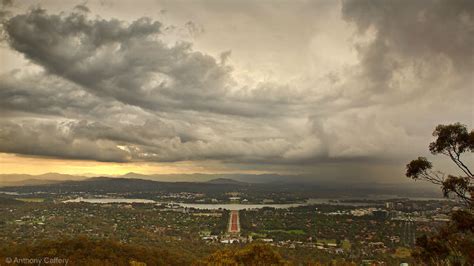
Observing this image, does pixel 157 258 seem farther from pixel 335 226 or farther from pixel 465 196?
pixel 335 226

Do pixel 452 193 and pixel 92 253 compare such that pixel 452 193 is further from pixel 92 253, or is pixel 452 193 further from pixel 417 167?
pixel 92 253

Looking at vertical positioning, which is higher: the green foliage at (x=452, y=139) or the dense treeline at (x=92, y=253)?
the green foliage at (x=452, y=139)

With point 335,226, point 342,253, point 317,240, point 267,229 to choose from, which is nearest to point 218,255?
point 342,253

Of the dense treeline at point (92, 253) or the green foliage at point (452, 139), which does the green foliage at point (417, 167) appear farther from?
the dense treeline at point (92, 253)

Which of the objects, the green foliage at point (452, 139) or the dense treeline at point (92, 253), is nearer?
the green foliage at point (452, 139)

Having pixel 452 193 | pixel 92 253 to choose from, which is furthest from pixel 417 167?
pixel 92 253

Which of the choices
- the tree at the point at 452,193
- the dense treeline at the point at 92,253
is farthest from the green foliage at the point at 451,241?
the dense treeline at the point at 92,253

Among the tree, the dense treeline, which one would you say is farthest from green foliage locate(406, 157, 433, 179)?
the dense treeline

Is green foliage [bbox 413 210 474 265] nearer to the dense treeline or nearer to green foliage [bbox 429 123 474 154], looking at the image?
green foliage [bbox 429 123 474 154]

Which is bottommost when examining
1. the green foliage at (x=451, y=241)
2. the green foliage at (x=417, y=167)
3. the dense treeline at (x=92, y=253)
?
the dense treeline at (x=92, y=253)

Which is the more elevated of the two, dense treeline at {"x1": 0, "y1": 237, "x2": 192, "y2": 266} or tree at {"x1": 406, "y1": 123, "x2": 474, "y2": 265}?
tree at {"x1": 406, "y1": 123, "x2": 474, "y2": 265}

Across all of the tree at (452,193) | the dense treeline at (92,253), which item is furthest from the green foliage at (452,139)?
the dense treeline at (92,253)
